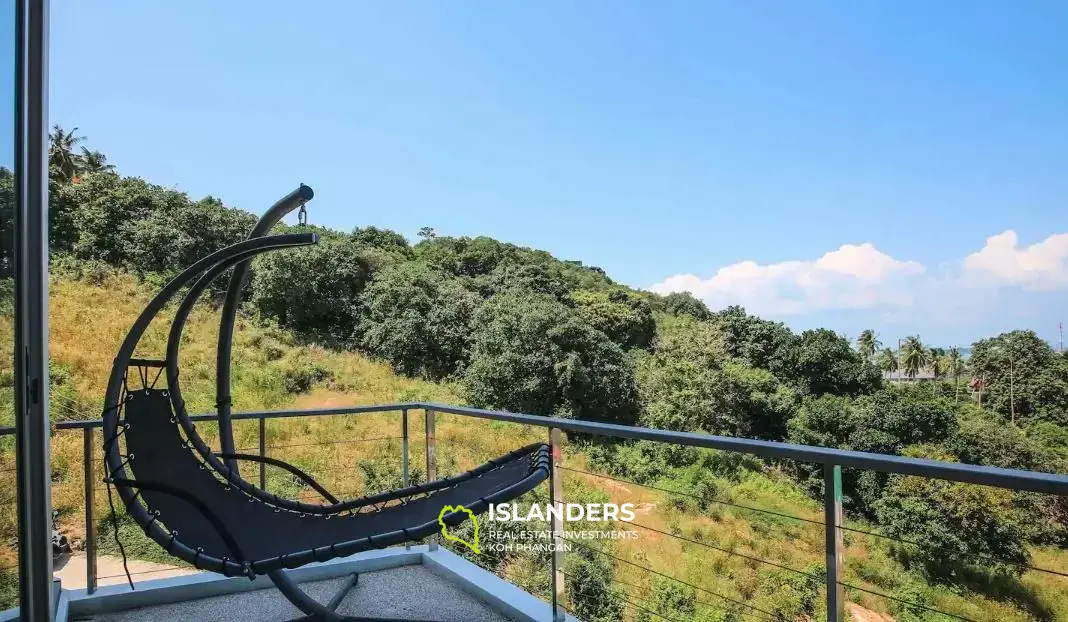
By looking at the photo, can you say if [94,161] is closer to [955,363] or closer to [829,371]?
[829,371]

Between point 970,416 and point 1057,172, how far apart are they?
23958mm

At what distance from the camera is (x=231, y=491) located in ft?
6.84

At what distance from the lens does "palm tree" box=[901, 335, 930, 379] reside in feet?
104

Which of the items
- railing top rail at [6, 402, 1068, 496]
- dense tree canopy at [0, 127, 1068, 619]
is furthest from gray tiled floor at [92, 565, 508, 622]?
dense tree canopy at [0, 127, 1068, 619]

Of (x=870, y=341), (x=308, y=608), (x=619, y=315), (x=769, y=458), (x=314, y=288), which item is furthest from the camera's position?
(x=870, y=341)

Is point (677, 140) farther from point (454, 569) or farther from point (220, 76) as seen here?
point (454, 569)

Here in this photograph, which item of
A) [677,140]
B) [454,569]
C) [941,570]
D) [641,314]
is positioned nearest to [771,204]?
[677,140]

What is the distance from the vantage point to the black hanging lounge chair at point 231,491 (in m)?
1.68

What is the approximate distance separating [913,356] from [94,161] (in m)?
36.0

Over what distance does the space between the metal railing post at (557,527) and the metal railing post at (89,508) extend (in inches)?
62.8

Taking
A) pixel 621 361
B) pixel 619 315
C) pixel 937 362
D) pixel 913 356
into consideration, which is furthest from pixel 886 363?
pixel 621 361

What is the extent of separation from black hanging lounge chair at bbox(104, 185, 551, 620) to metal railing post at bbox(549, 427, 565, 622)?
47 mm

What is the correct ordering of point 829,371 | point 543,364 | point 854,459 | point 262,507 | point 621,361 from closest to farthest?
point 854,459
point 262,507
point 543,364
point 621,361
point 829,371

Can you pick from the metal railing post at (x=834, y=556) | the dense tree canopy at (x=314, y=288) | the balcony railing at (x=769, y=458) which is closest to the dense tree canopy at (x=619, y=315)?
the dense tree canopy at (x=314, y=288)
